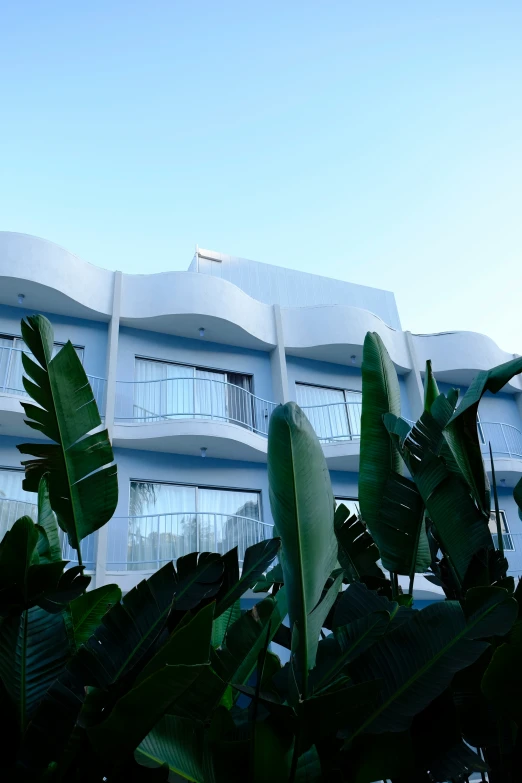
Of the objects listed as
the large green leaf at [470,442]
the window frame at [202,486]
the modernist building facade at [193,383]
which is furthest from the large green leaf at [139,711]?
the window frame at [202,486]

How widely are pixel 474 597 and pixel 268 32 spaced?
10991 mm

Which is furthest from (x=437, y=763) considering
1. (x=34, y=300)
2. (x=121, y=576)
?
(x=34, y=300)

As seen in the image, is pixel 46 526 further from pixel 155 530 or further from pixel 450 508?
pixel 155 530

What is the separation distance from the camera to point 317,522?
1.43m

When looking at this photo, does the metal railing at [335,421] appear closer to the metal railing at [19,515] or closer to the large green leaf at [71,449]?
the metal railing at [19,515]

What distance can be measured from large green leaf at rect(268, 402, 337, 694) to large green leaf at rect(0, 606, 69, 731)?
666 mm

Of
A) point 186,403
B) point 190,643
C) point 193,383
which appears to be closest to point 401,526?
point 190,643

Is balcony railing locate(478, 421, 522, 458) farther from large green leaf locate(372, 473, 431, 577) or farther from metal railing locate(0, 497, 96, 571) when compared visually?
large green leaf locate(372, 473, 431, 577)

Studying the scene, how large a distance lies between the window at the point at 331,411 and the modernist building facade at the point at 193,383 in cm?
4

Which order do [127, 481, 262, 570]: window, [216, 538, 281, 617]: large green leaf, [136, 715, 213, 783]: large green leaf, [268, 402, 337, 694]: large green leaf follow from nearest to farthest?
[136, 715, 213, 783]: large green leaf → [268, 402, 337, 694]: large green leaf → [216, 538, 281, 617]: large green leaf → [127, 481, 262, 570]: window

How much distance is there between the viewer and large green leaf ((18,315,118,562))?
2438 millimetres

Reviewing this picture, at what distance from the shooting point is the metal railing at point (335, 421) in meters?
15.8

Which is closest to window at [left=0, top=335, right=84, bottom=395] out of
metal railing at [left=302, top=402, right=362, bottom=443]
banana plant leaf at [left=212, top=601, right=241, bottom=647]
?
metal railing at [left=302, top=402, right=362, bottom=443]

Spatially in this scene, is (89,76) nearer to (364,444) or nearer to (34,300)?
(34,300)
